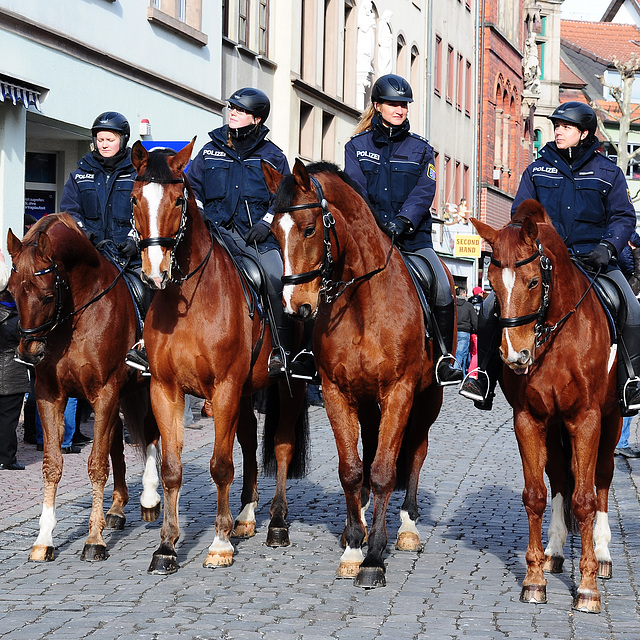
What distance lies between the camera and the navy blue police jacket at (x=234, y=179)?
972 cm

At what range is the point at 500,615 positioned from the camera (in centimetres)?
715

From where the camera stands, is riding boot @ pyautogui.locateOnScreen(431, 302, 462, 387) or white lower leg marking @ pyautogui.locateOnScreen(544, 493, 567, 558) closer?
white lower leg marking @ pyautogui.locateOnScreen(544, 493, 567, 558)

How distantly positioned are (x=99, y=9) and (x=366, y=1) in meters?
18.2

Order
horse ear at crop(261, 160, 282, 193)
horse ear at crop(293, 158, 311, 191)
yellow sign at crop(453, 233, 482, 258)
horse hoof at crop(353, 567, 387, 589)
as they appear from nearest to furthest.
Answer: horse ear at crop(293, 158, 311, 191)
horse hoof at crop(353, 567, 387, 589)
horse ear at crop(261, 160, 282, 193)
yellow sign at crop(453, 233, 482, 258)

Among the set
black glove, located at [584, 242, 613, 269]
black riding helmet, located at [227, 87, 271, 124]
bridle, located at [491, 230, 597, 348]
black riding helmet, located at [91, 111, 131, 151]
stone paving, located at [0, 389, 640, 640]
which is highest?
black riding helmet, located at [227, 87, 271, 124]

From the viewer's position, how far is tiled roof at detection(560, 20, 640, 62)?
85688mm

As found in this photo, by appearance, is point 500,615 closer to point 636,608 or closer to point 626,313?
point 636,608

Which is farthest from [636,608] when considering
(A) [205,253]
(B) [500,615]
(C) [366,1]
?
(C) [366,1]

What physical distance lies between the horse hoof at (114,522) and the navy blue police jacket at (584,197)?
A: 394 cm

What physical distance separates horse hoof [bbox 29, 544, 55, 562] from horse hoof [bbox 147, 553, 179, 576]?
0.83 meters

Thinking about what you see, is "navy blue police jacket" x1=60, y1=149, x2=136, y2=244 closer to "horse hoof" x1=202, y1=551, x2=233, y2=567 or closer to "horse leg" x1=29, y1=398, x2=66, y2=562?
"horse leg" x1=29, y1=398, x2=66, y2=562

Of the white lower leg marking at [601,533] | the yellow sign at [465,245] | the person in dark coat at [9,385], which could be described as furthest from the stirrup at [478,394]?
the yellow sign at [465,245]

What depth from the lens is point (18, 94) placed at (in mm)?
17000

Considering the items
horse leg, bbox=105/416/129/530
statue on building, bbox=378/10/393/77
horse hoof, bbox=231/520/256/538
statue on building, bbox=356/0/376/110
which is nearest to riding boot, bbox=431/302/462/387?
horse hoof, bbox=231/520/256/538
